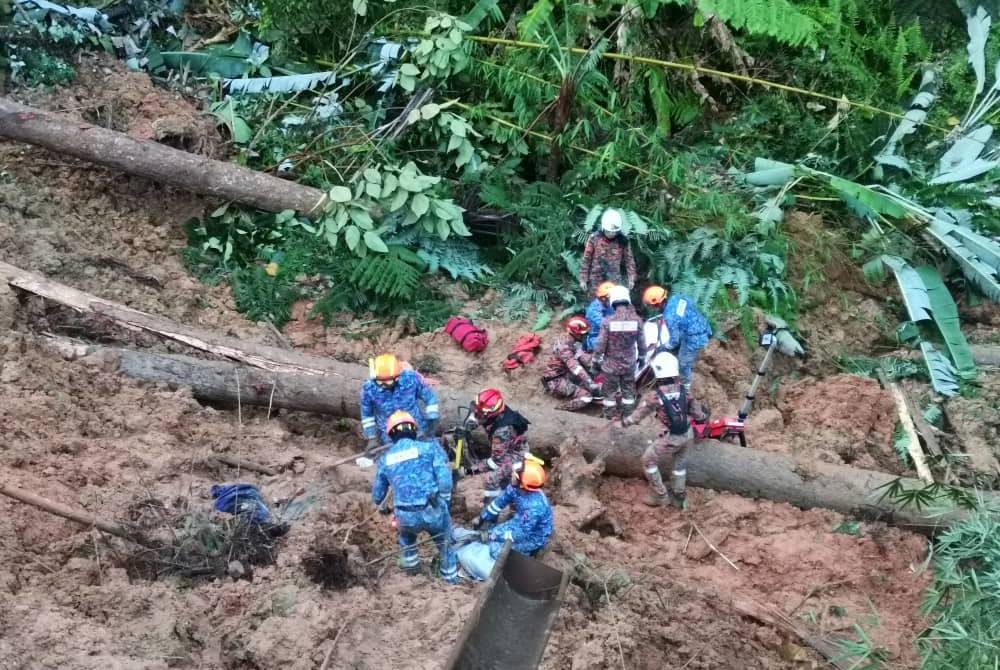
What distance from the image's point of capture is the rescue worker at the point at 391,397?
6.13 metres

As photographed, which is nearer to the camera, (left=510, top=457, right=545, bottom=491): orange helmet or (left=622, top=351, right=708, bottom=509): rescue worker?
(left=510, top=457, right=545, bottom=491): orange helmet

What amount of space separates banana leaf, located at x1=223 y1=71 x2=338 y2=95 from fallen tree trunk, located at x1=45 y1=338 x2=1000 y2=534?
4.31 m

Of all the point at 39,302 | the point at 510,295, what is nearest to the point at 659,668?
the point at 510,295

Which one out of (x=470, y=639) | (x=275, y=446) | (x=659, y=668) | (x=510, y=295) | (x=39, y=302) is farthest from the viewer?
(x=510, y=295)

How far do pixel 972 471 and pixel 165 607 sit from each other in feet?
20.7

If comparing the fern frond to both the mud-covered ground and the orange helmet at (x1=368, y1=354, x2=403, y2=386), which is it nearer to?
the mud-covered ground

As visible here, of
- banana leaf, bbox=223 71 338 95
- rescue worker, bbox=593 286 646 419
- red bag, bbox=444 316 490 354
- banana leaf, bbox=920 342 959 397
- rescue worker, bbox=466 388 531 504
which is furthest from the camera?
banana leaf, bbox=223 71 338 95

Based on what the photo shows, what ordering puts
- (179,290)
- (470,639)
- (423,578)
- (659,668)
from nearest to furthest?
(470,639) → (659,668) → (423,578) → (179,290)

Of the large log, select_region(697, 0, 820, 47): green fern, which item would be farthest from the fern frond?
select_region(697, 0, 820, 47): green fern

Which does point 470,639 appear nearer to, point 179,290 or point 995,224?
point 179,290

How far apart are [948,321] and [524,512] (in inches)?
208

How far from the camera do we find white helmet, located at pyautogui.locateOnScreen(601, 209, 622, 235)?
7.88 metres

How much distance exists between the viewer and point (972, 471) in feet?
22.7

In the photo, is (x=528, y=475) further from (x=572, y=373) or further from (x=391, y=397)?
(x=572, y=373)
